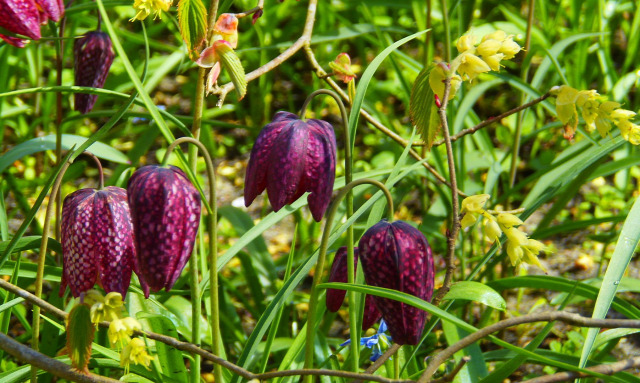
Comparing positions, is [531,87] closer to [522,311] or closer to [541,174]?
[541,174]

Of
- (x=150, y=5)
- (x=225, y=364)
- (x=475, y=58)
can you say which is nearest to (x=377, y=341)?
(x=225, y=364)

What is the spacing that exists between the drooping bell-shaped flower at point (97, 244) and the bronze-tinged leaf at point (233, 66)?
23cm

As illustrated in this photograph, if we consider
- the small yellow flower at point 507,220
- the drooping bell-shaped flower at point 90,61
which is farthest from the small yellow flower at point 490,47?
the drooping bell-shaped flower at point 90,61

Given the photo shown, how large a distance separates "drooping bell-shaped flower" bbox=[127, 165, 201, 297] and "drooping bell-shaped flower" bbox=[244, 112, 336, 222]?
101 millimetres

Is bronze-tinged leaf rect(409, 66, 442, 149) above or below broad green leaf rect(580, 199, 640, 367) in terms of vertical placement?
above

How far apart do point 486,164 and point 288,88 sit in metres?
1.26

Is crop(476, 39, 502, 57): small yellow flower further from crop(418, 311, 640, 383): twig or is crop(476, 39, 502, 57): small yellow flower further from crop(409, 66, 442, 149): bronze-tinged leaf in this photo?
crop(418, 311, 640, 383): twig

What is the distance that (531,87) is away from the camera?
1.72m

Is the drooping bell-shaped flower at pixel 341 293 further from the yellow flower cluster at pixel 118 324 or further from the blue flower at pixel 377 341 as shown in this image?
the yellow flower cluster at pixel 118 324

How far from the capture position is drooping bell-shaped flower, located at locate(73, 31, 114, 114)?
147 centimetres

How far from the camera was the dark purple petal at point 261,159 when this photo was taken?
1.01 m

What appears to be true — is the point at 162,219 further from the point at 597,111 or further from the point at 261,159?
the point at 597,111

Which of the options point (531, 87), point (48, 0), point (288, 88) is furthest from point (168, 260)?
point (288, 88)

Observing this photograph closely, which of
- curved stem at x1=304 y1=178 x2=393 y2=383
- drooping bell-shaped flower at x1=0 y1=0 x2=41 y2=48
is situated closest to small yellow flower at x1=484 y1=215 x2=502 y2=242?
curved stem at x1=304 y1=178 x2=393 y2=383
